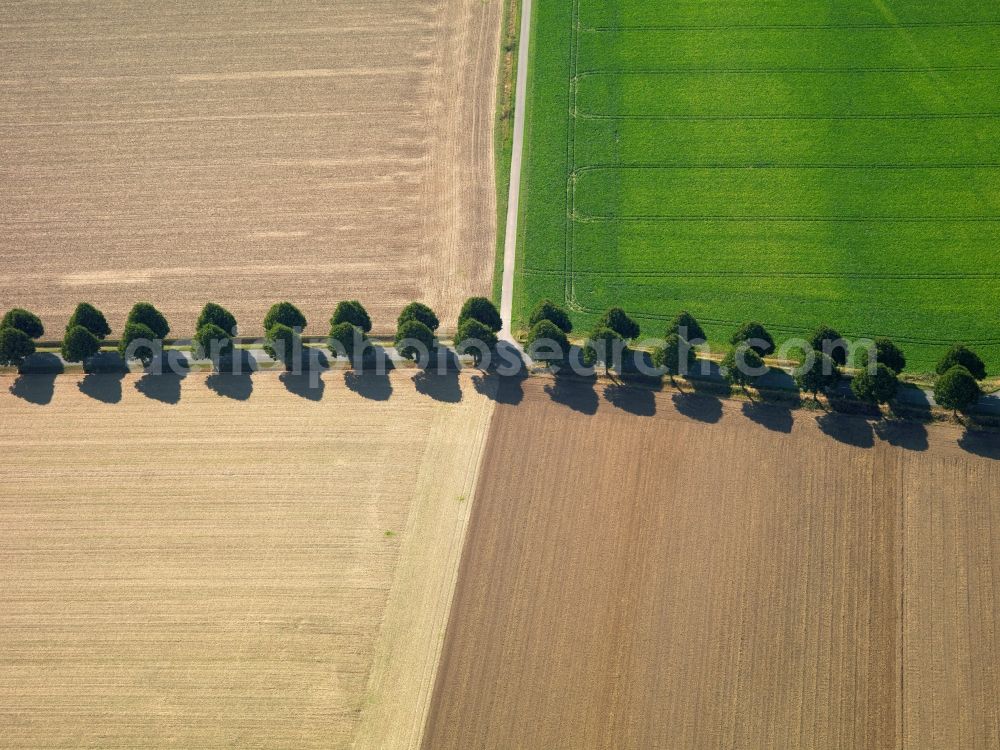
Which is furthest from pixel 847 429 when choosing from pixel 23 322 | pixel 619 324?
pixel 23 322

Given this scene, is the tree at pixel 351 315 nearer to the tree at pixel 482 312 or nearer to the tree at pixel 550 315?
the tree at pixel 482 312

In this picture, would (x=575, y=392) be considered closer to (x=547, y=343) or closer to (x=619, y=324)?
(x=547, y=343)

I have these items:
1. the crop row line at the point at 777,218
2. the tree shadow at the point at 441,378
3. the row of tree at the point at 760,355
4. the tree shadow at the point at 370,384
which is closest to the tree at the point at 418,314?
the tree shadow at the point at 441,378

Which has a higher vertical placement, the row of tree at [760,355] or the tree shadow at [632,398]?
the row of tree at [760,355]

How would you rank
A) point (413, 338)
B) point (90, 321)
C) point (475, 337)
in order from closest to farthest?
point (475, 337) → point (413, 338) → point (90, 321)

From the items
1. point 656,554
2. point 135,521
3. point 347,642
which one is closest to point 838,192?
point 656,554

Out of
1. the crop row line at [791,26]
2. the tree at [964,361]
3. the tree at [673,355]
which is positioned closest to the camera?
the tree at [964,361]

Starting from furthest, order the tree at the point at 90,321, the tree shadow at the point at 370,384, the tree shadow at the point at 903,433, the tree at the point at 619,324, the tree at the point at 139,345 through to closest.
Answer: the tree at the point at 90,321
the tree at the point at 139,345
the tree shadow at the point at 370,384
the tree at the point at 619,324
the tree shadow at the point at 903,433

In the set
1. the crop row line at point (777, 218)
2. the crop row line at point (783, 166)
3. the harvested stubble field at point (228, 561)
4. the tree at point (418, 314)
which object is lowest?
the harvested stubble field at point (228, 561)
